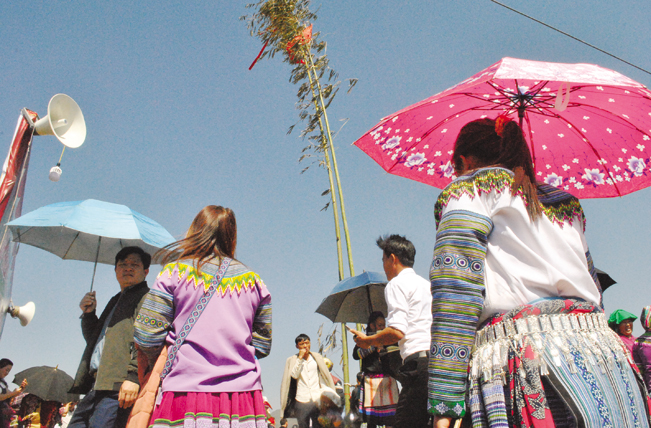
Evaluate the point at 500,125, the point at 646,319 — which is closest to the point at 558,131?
the point at 500,125

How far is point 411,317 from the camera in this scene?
3496 millimetres

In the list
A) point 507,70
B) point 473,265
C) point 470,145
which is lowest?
point 473,265

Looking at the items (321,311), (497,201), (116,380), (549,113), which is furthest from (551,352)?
(321,311)

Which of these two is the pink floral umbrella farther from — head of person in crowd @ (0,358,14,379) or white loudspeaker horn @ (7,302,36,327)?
head of person in crowd @ (0,358,14,379)

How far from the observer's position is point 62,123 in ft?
17.0

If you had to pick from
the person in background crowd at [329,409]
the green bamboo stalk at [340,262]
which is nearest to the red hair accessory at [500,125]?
the green bamboo stalk at [340,262]

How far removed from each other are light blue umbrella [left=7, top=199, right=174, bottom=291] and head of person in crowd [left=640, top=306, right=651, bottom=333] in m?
4.08

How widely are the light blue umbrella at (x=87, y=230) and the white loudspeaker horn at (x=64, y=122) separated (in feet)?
2.41

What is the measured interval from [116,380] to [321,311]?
11.9ft

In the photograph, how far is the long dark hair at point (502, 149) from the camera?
1.76 metres

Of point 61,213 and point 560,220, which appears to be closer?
point 560,220

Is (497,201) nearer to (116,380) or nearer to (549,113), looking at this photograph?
(549,113)

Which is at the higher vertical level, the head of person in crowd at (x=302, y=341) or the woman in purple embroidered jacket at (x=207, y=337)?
the head of person in crowd at (x=302, y=341)

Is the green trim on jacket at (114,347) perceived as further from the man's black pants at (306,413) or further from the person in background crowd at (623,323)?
the person in background crowd at (623,323)
